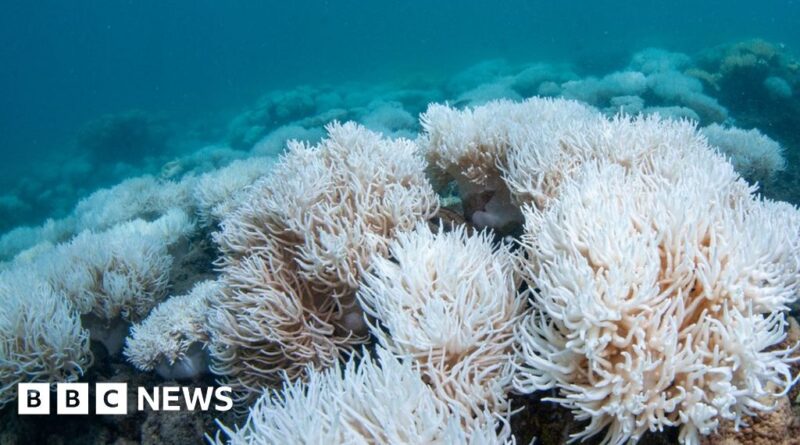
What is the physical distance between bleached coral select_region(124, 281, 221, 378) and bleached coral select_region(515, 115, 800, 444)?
120 inches

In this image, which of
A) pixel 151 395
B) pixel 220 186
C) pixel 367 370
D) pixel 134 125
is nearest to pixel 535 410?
pixel 367 370

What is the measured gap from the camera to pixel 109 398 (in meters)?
4.37

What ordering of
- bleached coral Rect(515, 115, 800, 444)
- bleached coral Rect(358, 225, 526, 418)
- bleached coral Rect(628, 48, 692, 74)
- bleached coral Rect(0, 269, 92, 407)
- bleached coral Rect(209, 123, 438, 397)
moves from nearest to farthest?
bleached coral Rect(515, 115, 800, 444), bleached coral Rect(358, 225, 526, 418), bleached coral Rect(209, 123, 438, 397), bleached coral Rect(0, 269, 92, 407), bleached coral Rect(628, 48, 692, 74)

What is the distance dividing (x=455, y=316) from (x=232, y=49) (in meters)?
123

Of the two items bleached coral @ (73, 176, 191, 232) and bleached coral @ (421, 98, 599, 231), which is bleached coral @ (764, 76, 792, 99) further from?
bleached coral @ (73, 176, 191, 232)

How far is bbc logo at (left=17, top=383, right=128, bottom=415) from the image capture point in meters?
4.18

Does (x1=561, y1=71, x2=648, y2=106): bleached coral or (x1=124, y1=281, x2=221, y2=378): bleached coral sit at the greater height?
(x1=561, y1=71, x2=648, y2=106): bleached coral

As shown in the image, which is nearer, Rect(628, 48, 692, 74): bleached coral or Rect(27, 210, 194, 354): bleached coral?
Rect(27, 210, 194, 354): bleached coral

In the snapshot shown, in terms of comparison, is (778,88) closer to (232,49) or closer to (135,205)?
(135,205)

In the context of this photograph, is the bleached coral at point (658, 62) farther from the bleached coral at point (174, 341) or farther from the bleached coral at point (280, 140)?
the bleached coral at point (174, 341)

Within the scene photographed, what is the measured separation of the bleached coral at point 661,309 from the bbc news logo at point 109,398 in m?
3.01

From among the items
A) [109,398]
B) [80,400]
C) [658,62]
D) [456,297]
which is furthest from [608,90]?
[80,400]

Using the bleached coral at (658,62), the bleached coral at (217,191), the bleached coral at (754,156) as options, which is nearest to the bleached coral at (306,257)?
the bleached coral at (217,191)

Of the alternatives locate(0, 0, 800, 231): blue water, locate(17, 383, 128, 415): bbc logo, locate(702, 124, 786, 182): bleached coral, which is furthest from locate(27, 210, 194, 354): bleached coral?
locate(0, 0, 800, 231): blue water
